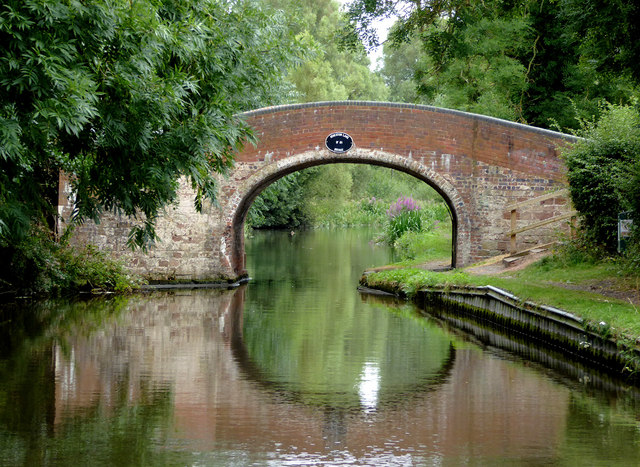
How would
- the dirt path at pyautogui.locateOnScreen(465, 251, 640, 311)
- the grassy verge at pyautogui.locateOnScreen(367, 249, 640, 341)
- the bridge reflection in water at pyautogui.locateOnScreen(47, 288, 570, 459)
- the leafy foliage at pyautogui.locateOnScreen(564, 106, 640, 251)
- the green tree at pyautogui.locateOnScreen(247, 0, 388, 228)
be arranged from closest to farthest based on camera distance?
the bridge reflection in water at pyautogui.locateOnScreen(47, 288, 570, 459) → the grassy verge at pyautogui.locateOnScreen(367, 249, 640, 341) → the dirt path at pyautogui.locateOnScreen(465, 251, 640, 311) → the leafy foliage at pyautogui.locateOnScreen(564, 106, 640, 251) → the green tree at pyautogui.locateOnScreen(247, 0, 388, 228)

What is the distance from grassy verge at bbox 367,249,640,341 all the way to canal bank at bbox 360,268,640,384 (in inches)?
1.2

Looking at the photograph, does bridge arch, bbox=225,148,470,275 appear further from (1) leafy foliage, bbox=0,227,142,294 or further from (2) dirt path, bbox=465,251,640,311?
(1) leafy foliage, bbox=0,227,142,294

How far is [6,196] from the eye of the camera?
11.5 meters

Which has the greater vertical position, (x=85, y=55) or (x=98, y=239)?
(x=85, y=55)

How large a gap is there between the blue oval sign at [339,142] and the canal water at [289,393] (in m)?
4.57

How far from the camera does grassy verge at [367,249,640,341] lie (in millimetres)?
11039

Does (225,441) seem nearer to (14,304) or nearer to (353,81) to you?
(14,304)

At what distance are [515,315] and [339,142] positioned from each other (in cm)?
754

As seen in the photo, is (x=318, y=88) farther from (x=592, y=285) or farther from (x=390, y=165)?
(x=592, y=285)

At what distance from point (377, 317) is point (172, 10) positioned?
20.5 feet

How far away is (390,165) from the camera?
20656 millimetres

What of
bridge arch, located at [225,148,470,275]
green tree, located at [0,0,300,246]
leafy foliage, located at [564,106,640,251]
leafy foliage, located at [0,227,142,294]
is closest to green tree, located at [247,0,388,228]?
bridge arch, located at [225,148,470,275]

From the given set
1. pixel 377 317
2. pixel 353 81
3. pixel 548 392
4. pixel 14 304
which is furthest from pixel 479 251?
pixel 353 81

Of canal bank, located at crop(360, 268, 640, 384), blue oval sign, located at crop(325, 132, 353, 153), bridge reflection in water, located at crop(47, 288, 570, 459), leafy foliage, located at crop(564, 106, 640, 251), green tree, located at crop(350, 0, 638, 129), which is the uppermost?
green tree, located at crop(350, 0, 638, 129)
